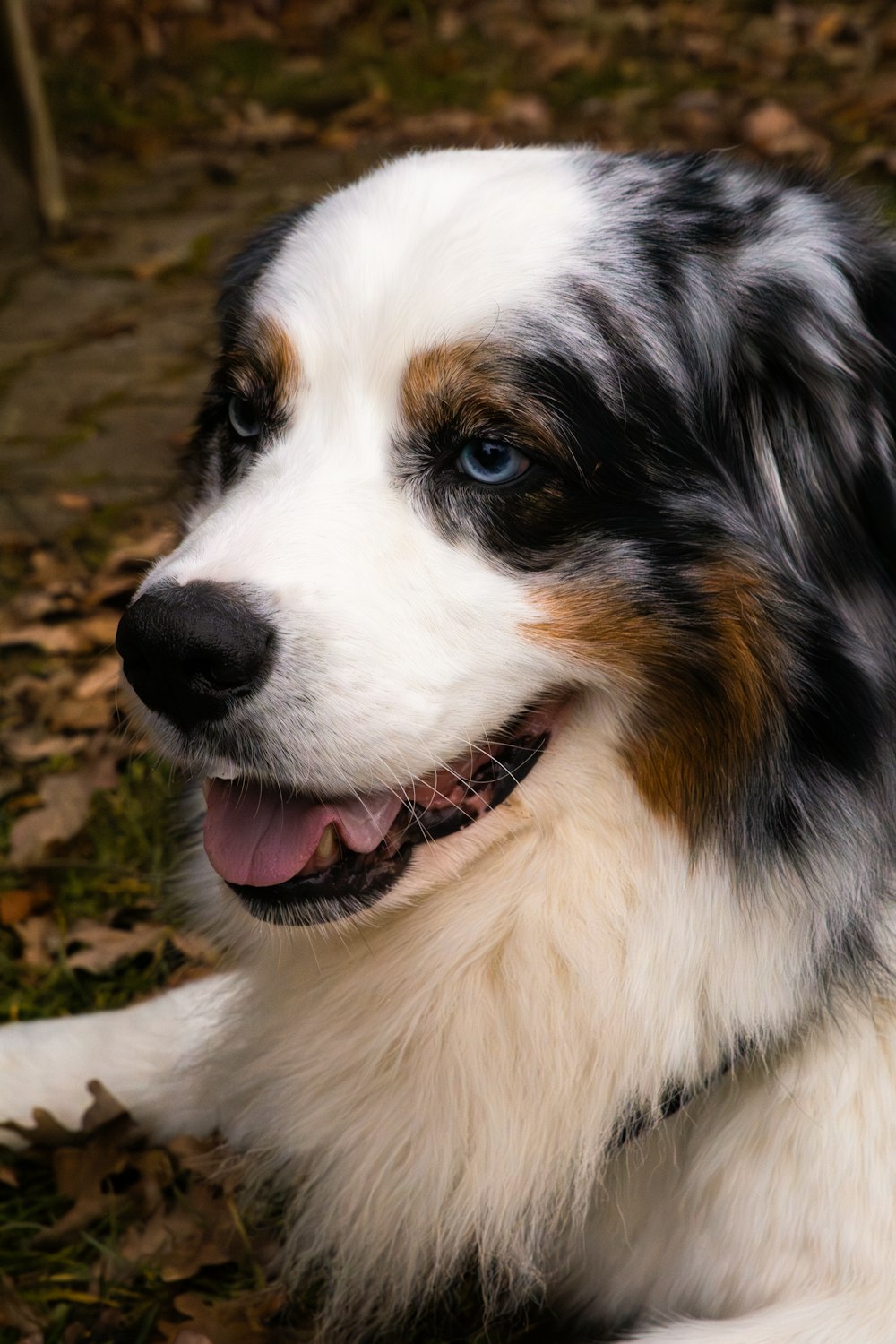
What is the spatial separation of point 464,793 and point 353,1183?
789mm

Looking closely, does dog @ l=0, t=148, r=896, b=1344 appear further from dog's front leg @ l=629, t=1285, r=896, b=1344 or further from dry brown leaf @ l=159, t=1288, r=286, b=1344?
dry brown leaf @ l=159, t=1288, r=286, b=1344

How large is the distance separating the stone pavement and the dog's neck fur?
2.88 meters

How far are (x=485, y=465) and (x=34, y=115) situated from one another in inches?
217

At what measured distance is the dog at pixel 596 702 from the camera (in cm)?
208

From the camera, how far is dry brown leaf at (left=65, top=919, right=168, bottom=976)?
3.42 metres

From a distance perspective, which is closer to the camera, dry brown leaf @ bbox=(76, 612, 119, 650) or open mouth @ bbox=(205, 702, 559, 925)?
open mouth @ bbox=(205, 702, 559, 925)

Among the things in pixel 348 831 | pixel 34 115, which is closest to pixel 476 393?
pixel 348 831

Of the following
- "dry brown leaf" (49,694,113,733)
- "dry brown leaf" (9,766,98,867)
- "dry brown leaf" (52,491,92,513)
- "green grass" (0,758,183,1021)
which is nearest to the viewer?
"green grass" (0,758,183,1021)

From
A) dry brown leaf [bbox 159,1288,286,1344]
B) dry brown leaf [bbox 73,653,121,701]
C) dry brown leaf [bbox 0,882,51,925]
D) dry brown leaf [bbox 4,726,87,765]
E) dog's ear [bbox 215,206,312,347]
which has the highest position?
dog's ear [bbox 215,206,312,347]

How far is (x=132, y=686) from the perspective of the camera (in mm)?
2086

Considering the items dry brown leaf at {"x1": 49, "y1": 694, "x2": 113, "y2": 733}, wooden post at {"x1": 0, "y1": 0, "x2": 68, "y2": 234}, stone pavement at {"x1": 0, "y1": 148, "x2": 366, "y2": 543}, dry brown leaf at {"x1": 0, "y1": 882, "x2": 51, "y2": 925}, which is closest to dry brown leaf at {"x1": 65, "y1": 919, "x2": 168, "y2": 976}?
dry brown leaf at {"x1": 0, "y1": 882, "x2": 51, "y2": 925}

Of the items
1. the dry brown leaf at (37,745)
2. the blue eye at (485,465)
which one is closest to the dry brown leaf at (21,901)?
the dry brown leaf at (37,745)

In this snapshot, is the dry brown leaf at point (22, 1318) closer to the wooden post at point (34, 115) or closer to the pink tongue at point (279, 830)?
the pink tongue at point (279, 830)

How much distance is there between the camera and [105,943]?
3477 millimetres
